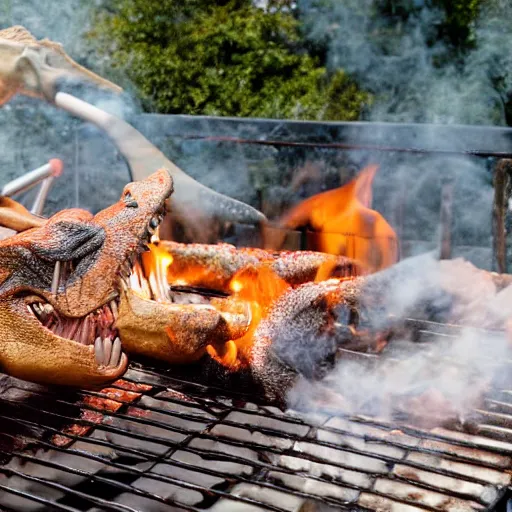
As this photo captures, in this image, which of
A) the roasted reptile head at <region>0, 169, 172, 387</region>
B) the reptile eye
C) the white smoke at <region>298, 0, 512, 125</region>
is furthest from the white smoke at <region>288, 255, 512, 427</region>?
the white smoke at <region>298, 0, 512, 125</region>

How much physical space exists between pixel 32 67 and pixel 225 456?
123 inches

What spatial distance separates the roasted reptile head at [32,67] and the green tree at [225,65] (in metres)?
4.15

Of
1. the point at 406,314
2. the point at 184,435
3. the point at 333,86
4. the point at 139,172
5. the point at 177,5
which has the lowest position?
the point at 184,435

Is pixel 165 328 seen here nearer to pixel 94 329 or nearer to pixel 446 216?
pixel 94 329

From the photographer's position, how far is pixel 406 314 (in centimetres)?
399

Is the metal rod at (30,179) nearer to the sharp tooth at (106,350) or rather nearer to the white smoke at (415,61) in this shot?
the sharp tooth at (106,350)

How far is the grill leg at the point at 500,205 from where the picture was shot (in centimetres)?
447

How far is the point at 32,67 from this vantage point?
4.55 m

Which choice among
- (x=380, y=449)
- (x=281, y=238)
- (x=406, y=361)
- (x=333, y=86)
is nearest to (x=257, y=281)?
(x=406, y=361)

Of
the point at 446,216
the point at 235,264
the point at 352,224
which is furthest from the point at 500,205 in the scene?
the point at 235,264

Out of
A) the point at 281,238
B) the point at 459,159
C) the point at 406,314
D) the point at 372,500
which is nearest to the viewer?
the point at 372,500

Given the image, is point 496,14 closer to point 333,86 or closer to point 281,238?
point 333,86

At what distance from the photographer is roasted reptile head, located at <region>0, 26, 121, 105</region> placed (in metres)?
4.48

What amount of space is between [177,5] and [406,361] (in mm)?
7113
